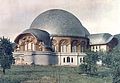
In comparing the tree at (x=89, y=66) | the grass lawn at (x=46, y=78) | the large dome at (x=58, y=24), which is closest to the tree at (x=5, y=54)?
the grass lawn at (x=46, y=78)

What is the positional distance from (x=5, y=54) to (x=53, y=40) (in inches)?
1538

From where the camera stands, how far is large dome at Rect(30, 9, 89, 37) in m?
125

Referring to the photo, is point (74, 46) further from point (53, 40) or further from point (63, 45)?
point (53, 40)

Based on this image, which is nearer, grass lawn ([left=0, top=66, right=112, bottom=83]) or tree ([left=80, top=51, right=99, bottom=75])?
grass lawn ([left=0, top=66, right=112, bottom=83])

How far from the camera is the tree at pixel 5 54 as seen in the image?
84.3 meters

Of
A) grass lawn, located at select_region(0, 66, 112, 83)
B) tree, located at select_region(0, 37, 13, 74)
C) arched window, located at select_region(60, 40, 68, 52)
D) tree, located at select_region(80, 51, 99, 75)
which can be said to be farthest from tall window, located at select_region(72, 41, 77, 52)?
grass lawn, located at select_region(0, 66, 112, 83)

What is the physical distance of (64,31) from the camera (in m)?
125

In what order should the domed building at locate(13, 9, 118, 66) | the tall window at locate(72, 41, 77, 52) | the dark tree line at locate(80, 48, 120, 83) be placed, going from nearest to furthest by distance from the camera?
the dark tree line at locate(80, 48, 120, 83)
the domed building at locate(13, 9, 118, 66)
the tall window at locate(72, 41, 77, 52)

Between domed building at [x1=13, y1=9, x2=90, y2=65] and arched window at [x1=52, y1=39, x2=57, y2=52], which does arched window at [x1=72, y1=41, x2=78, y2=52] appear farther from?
arched window at [x1=52, y1=39, x2=57, y2=52]

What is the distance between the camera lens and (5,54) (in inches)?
3440

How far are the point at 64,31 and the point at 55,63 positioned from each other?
10648mm

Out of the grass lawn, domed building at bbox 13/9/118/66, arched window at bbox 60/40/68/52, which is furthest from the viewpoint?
arched window at bbox 60/40/68/52

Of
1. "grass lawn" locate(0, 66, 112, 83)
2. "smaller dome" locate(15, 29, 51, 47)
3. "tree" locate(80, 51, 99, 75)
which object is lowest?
"grass lawn" locate(0, 66, 112, 83)

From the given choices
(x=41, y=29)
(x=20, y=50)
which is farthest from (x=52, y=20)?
(x=20, y=50)
